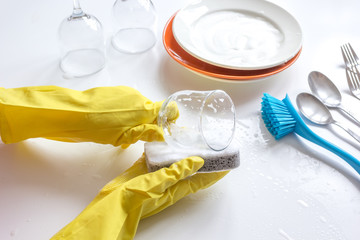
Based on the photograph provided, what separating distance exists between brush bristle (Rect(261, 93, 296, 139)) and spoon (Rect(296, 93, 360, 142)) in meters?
0.05

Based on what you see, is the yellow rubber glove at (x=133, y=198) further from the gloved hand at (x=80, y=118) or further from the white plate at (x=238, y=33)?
the white plate at (x=238, y=33)

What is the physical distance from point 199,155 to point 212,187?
0.28ft

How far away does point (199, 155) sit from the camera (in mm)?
643

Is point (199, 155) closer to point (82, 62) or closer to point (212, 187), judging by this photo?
point (212, 187)

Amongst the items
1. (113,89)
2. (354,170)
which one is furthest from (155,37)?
(354,170)

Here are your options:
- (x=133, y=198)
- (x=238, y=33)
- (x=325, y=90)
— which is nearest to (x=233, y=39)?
(x=238, y=33)

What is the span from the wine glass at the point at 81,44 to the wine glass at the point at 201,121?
0.33 m

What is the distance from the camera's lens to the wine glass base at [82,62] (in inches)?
36.2

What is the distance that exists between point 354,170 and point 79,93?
0.53 m

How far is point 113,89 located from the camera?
738 millimetres

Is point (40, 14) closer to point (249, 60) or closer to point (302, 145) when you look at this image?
point (249, 60)

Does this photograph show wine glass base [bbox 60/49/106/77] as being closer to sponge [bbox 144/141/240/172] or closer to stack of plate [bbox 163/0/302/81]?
stack of plate [bbox 163/0/302/81]

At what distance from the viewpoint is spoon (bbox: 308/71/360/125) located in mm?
858

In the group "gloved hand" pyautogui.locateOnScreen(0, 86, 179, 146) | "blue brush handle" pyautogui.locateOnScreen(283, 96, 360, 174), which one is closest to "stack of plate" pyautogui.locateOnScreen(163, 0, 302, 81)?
"blue brush handle" pyautogui.locateOnScreen(283, 96, 360, 174)
